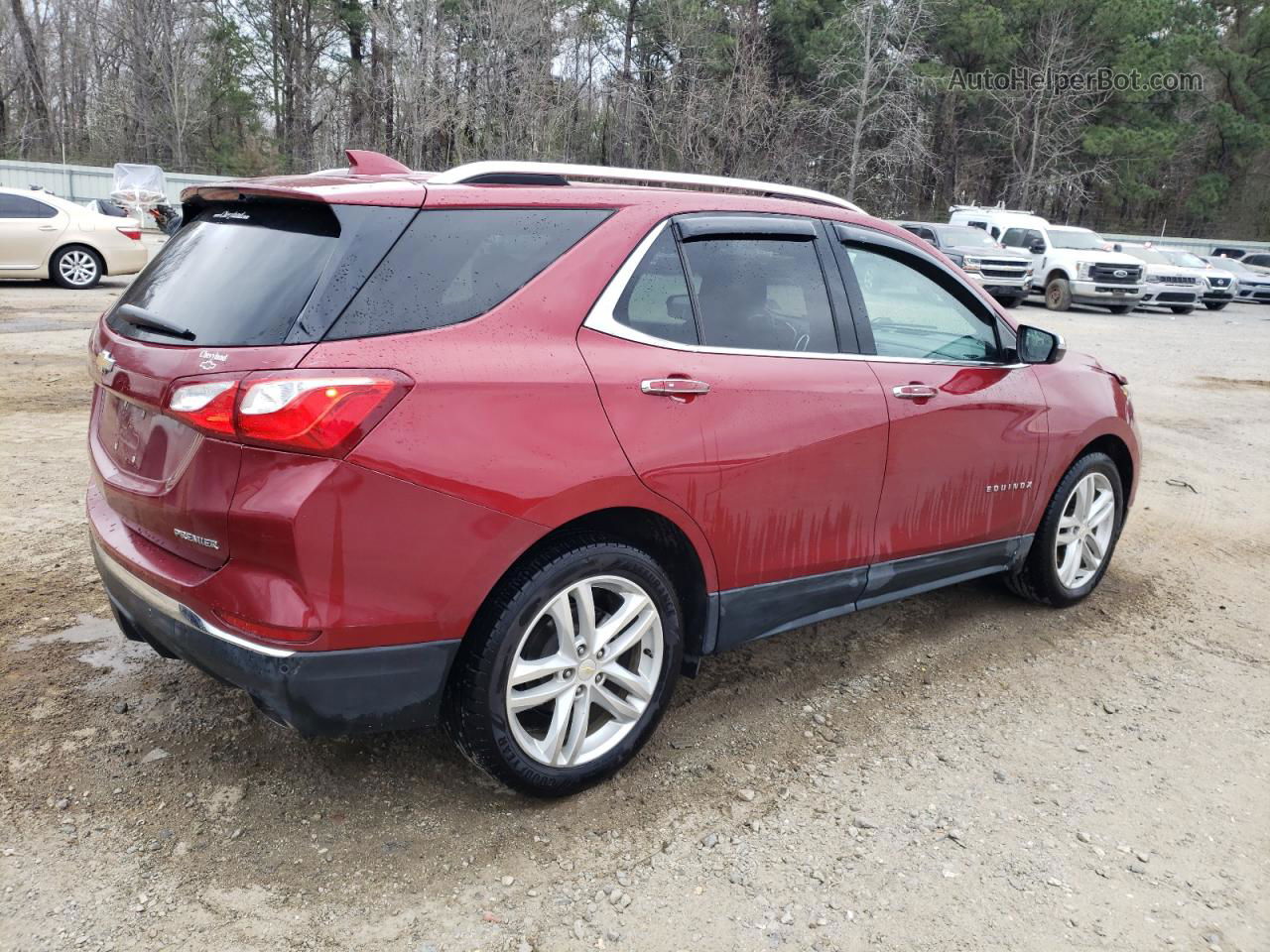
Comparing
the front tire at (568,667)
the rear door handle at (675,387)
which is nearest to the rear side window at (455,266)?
the rear door handle at (675,387)

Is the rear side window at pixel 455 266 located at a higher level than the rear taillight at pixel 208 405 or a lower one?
higher

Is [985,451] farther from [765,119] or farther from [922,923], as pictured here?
[765,119]

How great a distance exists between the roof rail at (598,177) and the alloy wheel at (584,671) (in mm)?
1196

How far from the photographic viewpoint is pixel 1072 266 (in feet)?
71.6

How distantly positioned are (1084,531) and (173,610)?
12.7 ft

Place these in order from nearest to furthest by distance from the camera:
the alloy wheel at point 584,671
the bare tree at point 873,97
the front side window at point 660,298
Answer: the alloy wheel at point 584,671, the front side window at point 660,298, the bare tree at point 873,97

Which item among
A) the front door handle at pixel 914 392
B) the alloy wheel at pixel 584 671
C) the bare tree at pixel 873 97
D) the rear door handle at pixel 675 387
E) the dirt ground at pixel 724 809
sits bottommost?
the dirt ground at pixel 724 809

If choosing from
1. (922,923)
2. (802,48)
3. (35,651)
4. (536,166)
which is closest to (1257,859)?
(922,923)

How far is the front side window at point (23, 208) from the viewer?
47.7 ft

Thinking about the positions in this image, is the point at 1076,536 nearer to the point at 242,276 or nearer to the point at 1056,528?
the point at 1056,528

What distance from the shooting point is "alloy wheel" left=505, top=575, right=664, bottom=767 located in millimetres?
2785

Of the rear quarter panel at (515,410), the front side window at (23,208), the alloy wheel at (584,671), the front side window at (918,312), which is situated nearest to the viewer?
the rear quarter panel at (515,410)

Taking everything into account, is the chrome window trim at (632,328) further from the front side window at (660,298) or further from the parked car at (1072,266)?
the parked car at (1072,266)

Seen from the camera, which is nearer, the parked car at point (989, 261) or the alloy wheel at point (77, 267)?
the alloy wheel at point (77, 267)
